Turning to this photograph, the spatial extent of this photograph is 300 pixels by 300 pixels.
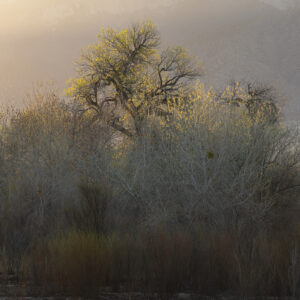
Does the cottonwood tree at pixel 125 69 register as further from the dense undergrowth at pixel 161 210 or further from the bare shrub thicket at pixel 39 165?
the dense undergrowth at pixel 161 210

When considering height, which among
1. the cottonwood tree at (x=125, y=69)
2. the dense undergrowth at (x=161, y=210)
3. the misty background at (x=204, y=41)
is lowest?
the dense undergrowth at (x=161, y=210)

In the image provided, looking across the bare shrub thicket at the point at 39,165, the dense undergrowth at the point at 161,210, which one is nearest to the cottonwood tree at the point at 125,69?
the bare shrub thicket at the point at 39,165

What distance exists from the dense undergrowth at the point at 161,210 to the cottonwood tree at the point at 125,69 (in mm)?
11010

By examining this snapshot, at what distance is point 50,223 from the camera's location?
11352mm

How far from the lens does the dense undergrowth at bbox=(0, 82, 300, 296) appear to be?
849cm

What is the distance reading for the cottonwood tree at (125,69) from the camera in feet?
92.1

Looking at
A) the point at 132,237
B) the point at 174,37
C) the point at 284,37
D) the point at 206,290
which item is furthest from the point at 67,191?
the point at 174,37

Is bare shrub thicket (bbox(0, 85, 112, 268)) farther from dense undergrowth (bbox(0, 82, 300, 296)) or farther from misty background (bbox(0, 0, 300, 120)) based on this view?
misty background (bbox(0, 0, 300, 120))

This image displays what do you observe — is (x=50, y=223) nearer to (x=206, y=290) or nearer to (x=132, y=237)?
(x=132, y=237)

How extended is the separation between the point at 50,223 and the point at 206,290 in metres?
4.73

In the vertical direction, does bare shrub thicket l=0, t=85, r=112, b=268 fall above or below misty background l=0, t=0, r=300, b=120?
below

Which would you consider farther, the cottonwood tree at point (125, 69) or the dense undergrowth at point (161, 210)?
the cottonwood tree at point (125, 69)

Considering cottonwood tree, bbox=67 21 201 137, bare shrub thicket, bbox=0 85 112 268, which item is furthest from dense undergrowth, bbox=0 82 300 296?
cottonwood tree, bbox=67 21 201 137

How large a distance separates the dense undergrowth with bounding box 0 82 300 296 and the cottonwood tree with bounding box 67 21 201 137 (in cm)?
1101
